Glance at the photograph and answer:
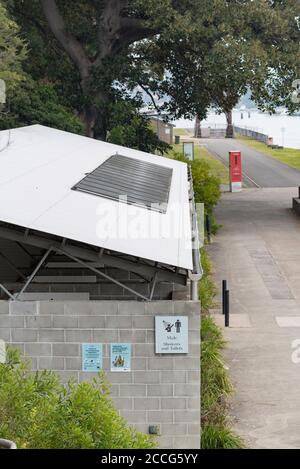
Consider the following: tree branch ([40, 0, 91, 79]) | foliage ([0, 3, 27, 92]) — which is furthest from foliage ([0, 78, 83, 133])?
tree branch ([40, 0, 91, 79])

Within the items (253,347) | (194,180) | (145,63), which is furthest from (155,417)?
(145,63)

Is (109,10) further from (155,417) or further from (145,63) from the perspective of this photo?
(155,417)

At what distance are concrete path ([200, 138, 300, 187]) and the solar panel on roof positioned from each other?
2646cm

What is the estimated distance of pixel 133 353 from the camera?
1389 centimetres

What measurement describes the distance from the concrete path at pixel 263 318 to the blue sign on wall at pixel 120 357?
7.90ft

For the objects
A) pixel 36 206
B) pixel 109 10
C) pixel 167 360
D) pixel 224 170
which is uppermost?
pixel 109 10

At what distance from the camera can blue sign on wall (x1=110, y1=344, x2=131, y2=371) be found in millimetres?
13875

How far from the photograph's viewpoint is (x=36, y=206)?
49.9 ft

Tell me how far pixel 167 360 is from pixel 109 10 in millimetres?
31330

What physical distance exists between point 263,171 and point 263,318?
37.6 meters

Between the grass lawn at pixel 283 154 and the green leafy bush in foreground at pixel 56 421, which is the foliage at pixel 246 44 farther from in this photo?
the green leafy bush in foreground at pixel 56 421

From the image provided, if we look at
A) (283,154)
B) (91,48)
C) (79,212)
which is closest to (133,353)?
(79,212)

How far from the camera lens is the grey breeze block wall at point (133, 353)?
13836mm

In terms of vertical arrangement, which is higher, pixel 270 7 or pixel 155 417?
pixel 270 7
